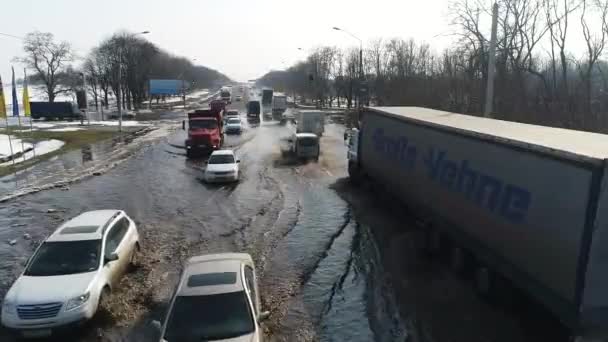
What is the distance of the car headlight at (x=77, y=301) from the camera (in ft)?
29.7

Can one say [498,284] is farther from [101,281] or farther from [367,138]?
[367,138]

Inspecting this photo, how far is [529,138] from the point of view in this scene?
927 centimetres

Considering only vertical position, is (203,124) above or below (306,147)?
above

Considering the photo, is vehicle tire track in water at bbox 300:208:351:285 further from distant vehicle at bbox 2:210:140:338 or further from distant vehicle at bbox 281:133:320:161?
distant vehicle at bbox 281:133:320:161

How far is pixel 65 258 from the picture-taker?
10297mm

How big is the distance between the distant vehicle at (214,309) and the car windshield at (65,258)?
2.93 meters

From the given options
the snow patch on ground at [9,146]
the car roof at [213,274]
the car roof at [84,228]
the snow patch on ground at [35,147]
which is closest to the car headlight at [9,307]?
the car roof at [84,228]

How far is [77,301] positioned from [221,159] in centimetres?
1509

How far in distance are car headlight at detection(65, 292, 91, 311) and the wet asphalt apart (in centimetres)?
62

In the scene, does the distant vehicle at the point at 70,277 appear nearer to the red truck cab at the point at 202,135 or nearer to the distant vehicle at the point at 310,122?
the red truck cab at the point at 202,135

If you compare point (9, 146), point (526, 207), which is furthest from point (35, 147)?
point (526, 207)

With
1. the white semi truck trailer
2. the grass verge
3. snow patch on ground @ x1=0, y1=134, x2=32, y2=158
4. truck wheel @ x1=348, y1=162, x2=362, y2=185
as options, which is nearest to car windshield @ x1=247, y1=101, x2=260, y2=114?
the grass verge

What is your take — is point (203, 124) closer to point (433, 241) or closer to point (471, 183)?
point (433, 241)

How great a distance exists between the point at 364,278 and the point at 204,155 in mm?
22091
